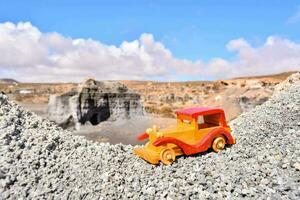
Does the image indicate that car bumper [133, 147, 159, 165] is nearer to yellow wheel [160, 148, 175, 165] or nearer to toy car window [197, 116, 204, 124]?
yellow wheel [160, 148, 175, 165]

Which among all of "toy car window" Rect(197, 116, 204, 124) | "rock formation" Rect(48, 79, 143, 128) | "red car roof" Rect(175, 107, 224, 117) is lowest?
"rock formation" Rect(48, 79, 143, 128)

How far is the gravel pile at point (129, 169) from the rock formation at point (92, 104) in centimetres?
3250

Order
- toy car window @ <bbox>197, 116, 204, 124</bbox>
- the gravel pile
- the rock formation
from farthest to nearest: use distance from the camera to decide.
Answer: the rock formation
toy car window @ <bbox>197, 116, 204, 124</bbox>
the gravel pile

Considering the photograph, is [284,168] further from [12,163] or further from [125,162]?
[12,163]

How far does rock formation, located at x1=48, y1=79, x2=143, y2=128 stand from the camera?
137ft

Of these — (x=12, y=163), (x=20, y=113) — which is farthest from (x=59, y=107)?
(x=12, y=163)

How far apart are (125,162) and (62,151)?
5.14ft

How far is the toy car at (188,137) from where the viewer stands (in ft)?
27.2

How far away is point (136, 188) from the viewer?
23.5 ft

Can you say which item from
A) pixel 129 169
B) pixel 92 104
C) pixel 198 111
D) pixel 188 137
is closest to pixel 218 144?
pixel 188 137

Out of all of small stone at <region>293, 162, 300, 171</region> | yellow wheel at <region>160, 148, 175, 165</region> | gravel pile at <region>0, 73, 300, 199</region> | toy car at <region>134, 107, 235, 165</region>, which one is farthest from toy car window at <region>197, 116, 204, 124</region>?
small stone at <region>293, 162, 300, 171</region>

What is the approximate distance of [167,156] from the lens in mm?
8180

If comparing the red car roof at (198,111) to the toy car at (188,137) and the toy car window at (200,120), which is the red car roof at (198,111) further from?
the toy car window at (200,120)

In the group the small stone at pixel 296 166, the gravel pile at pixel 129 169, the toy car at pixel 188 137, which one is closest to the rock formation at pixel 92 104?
the gravel pile at pixel 129 169
